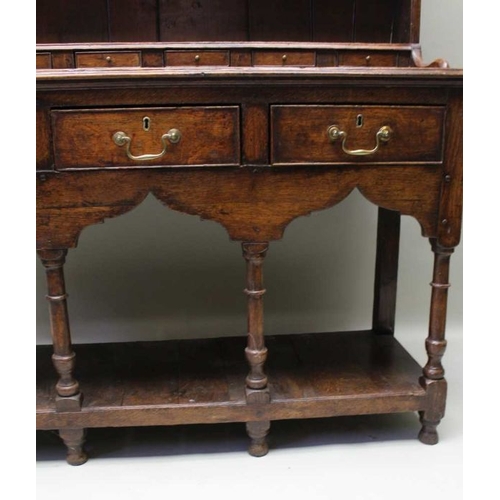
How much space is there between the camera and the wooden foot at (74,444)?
174 cm

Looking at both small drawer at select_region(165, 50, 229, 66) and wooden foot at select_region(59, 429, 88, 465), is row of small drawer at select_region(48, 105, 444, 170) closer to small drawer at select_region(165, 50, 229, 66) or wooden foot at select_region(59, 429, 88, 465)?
small drawer at select_region(165, 50, 229, 66)

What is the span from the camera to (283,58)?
1.92 metres

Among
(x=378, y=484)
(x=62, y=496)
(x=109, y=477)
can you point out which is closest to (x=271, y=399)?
(x=378, y=484)

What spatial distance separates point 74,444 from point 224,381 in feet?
1.42

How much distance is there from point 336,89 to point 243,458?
990mm

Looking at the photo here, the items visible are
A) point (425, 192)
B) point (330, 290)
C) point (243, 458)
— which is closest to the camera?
point (425, 192)

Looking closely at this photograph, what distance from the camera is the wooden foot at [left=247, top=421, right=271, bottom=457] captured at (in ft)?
5.78

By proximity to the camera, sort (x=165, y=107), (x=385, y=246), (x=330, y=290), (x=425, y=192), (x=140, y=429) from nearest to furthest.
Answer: (x=165, y=107) → (x=425, y=192) → (x=140, y=429) → (x=385, y=246) → (x=330, y=290)

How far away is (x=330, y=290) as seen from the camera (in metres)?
2.53

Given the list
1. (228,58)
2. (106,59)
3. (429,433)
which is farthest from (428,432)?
(106,59)

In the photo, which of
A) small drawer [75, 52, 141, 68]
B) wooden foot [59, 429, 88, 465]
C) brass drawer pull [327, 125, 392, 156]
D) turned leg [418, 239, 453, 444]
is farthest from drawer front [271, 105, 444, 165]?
wooden foot [59, 429, 88, 465]

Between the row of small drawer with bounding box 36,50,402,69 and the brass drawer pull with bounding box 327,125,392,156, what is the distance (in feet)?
1.37

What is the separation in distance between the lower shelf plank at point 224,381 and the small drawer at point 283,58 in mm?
872

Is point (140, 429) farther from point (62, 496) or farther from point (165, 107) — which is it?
point (165, 107)
